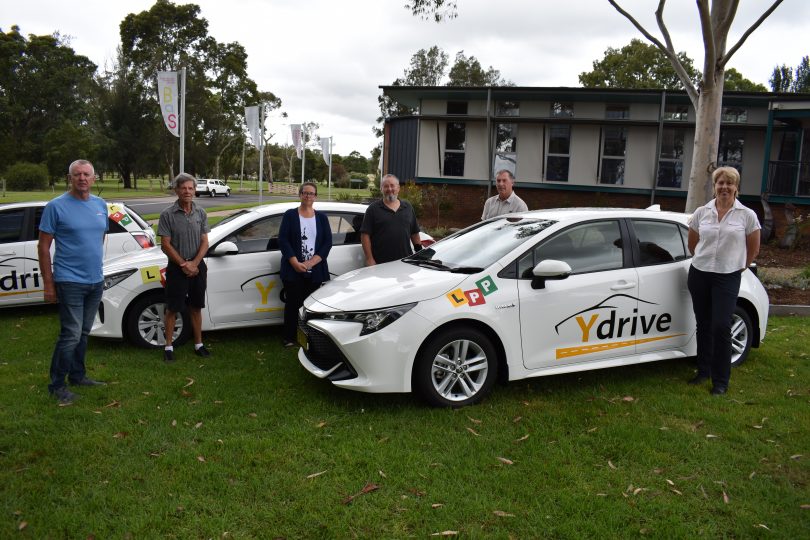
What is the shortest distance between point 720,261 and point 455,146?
17021 millimetres

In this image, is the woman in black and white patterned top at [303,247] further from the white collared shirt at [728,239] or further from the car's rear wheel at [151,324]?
the white collared shirt at [728,239]

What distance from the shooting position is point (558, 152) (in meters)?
20.7

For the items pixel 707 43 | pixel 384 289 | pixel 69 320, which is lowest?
pixel 69 320

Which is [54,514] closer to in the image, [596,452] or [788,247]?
[596,452]

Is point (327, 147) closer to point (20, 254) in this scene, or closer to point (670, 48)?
point (670, 48)

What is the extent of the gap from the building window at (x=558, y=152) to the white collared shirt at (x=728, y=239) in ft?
53.6

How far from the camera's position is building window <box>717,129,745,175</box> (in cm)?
1953

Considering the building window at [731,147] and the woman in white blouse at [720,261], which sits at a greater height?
the building window at [731,147]

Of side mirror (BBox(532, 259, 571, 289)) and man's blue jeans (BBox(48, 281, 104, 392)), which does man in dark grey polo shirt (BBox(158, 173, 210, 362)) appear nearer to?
man's blue jeans (BBox(48, 281, 104, 392))

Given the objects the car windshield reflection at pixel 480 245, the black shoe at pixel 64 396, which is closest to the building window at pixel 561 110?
the car windshield reflection at pixel 480 245

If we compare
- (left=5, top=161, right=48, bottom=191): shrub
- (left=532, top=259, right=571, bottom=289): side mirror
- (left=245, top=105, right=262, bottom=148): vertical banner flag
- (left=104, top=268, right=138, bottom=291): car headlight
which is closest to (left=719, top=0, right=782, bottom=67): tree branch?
(left=532, top=259, right=571, bottom=289): side mirror

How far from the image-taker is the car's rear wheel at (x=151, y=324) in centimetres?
602

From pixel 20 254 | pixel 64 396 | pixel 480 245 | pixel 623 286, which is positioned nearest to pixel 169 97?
pixel 20 254

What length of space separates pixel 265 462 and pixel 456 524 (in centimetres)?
130
